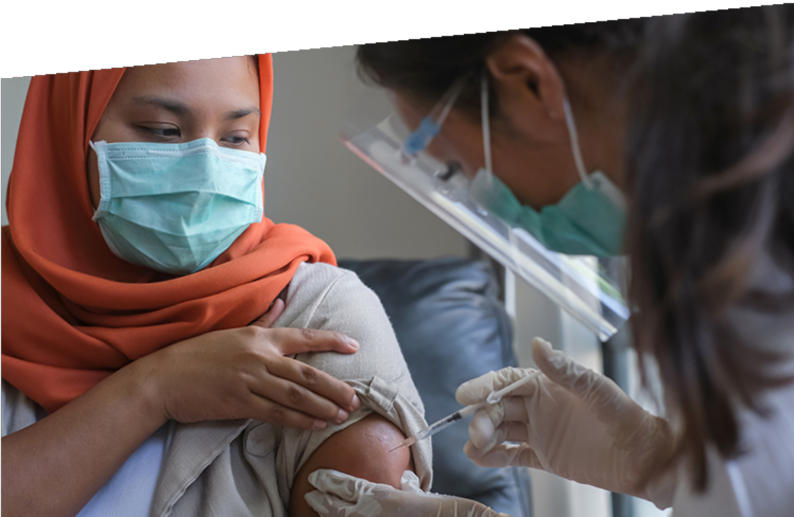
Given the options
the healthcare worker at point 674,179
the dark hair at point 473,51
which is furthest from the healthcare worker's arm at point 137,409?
the dark hair at point 473,51

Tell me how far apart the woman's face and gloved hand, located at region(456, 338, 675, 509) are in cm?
66

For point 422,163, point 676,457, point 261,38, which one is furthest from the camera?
point 261,38

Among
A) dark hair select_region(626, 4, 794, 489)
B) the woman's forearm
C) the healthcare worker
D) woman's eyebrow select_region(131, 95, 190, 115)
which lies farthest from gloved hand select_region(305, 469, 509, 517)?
woman's eyebrow select_region(131, 95, 190, 115)

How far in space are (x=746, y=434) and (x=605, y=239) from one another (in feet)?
1.03

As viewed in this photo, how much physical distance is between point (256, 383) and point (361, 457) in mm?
217

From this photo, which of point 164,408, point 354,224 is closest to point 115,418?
point 164,408

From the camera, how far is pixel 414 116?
0.89 meters

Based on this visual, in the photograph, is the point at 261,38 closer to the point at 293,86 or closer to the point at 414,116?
the point at 293,86

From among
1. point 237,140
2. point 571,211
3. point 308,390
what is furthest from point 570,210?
point 237,140

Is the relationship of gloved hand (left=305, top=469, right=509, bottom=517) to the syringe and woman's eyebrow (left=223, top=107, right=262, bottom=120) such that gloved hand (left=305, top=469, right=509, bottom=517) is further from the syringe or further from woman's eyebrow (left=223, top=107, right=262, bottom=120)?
woman's eyebrow (left=223, top=107, right=262, bottom=120)

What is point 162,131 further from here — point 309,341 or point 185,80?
point 309,341

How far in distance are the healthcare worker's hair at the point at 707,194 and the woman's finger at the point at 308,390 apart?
0.49 meters

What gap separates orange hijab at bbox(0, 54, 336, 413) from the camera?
1.06 metres

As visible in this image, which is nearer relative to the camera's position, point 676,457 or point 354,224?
point 676,457
